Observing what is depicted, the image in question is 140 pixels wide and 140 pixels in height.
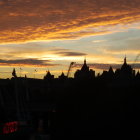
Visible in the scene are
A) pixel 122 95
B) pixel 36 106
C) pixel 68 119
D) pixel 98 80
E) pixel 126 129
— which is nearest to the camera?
pixel 126 129

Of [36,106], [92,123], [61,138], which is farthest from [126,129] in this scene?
[36,106]

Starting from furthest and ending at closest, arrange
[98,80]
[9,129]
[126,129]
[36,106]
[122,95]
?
[36,106]
[98,80]
[122,95]
[126,129]
[9,129]

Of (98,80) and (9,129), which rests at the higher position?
(98,80)

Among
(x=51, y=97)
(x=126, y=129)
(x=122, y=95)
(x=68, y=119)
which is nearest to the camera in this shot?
(x=126, y=129)

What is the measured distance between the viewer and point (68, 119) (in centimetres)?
8781

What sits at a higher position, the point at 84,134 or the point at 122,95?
the point at 122,95

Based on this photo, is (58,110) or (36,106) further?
(36,106)

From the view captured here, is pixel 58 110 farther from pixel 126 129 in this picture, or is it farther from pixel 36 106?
pixel 36 106

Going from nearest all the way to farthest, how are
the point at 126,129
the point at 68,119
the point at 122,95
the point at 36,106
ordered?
1. the point at 126,129
2. the point at 68,119
3. the point at 122,95
4. the point at 36,106

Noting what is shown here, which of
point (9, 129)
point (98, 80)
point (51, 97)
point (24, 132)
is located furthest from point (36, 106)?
point (9, 129)

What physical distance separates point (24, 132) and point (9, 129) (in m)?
9.70

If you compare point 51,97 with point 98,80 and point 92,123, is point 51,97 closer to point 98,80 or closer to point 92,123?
point 98,80

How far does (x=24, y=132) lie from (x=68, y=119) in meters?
10.1

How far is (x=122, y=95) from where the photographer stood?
96625 millimetres
